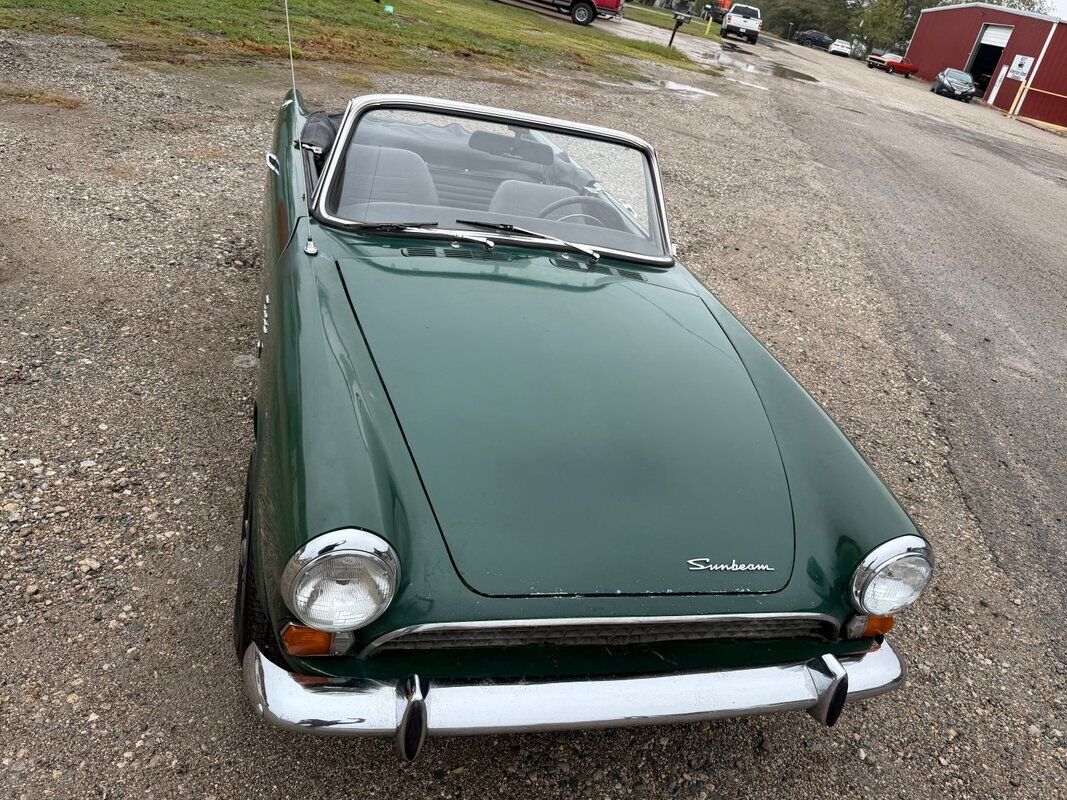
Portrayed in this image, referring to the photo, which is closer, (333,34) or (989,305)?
(989,305)

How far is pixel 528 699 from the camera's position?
175 centimetres

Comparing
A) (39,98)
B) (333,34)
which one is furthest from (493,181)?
(333,34)

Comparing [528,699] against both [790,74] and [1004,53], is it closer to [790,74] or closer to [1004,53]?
[790,74]

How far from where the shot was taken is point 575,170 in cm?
336

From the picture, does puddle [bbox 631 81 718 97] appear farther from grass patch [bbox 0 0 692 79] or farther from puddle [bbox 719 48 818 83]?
puddle [bbox 719 48 818 83]

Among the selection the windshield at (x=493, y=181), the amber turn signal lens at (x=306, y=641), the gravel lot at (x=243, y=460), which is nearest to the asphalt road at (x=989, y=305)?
the gravel lot at (x=243, y=460)

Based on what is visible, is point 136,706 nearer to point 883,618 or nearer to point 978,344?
point 883,618

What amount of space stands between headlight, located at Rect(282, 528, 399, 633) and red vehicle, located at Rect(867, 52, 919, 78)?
44.8m

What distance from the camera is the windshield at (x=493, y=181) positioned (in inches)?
117

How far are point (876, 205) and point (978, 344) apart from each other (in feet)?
13.4

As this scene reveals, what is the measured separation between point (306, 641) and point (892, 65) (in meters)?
45.6

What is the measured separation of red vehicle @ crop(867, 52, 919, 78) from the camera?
39031 mm

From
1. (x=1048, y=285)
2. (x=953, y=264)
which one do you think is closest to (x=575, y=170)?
(x=953, y=264)

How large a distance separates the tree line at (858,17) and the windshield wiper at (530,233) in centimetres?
6136
